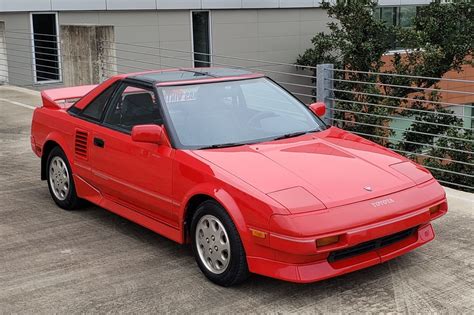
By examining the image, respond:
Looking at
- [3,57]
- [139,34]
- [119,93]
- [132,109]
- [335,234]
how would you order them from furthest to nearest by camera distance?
1. [139,34]
2. [3,57]
3. [119,93]
4. [132,109]
5. [335,234]

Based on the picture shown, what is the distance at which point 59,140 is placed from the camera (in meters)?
6.08

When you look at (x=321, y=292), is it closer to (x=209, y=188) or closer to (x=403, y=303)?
(x=403, y=303)

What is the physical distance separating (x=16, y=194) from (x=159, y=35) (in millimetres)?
13161

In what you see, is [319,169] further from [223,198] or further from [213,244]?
[213,244]

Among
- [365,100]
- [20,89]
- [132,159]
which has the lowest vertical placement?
[365,100]

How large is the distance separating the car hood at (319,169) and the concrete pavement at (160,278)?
0.65 m

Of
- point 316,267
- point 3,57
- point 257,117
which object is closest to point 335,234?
point 316,267

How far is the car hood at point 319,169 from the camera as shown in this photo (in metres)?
4.17

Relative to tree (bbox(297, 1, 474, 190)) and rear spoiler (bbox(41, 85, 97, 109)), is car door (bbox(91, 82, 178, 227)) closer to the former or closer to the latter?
rear spoiler (bbox(41, 85, 97, 109))

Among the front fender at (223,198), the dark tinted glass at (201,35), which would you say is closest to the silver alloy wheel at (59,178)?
the front fender at (223,198)

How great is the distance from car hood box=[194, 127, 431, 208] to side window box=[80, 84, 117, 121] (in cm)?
142

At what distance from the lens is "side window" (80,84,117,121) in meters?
5.68

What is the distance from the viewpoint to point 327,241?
3.94m

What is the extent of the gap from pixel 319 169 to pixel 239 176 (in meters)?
0.58
